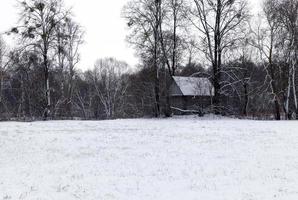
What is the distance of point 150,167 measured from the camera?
9.55m

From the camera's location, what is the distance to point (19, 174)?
8.95 meters

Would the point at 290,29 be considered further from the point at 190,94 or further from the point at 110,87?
the point at 110,87

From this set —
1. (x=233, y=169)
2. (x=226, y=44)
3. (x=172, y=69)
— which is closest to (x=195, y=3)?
(x=226, y=44)

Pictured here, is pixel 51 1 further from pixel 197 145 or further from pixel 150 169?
pixel 150 169

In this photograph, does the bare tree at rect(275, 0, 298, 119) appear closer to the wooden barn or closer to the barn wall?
the wooden barn

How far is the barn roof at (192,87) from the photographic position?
3375 cm

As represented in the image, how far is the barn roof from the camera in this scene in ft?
111

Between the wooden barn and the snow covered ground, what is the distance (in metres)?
17.4

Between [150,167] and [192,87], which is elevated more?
[192,87]

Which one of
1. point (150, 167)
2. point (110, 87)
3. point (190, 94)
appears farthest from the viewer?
point (110, 87)

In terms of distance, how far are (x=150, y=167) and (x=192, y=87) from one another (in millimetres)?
27940

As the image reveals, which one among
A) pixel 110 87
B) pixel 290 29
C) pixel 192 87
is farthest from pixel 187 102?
pixel 110 87

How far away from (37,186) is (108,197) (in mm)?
1913

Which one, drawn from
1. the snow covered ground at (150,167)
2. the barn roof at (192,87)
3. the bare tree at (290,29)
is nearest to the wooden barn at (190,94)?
the barn roof at (192,87)
